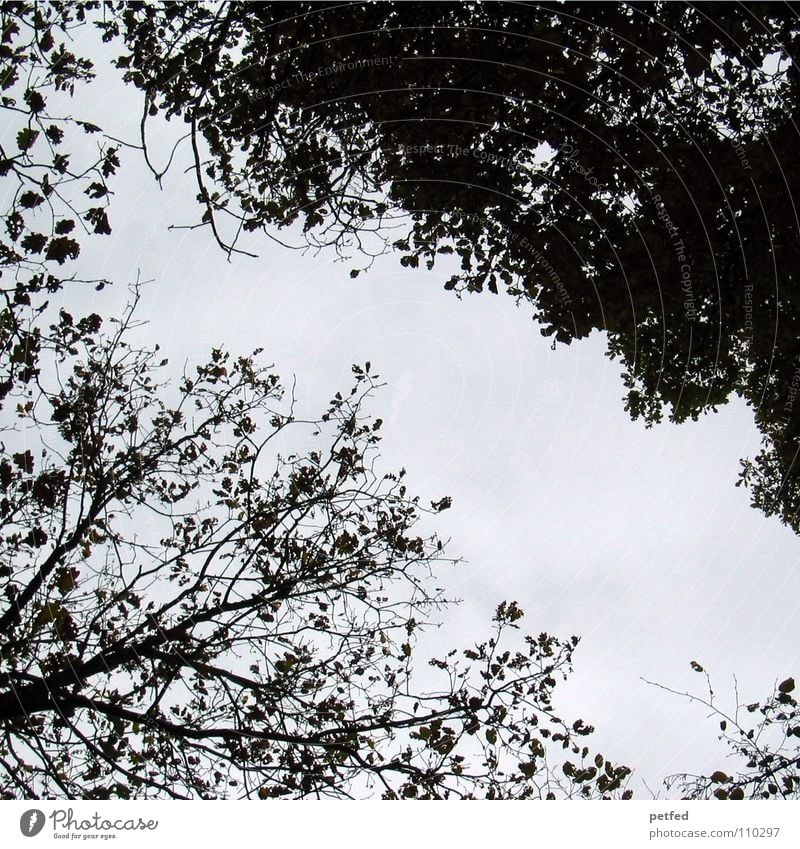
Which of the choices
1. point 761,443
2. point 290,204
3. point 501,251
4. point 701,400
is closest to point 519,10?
point 501,251

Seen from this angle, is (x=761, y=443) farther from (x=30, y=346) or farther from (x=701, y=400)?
(x=30, y=346)

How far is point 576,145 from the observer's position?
10.2m
